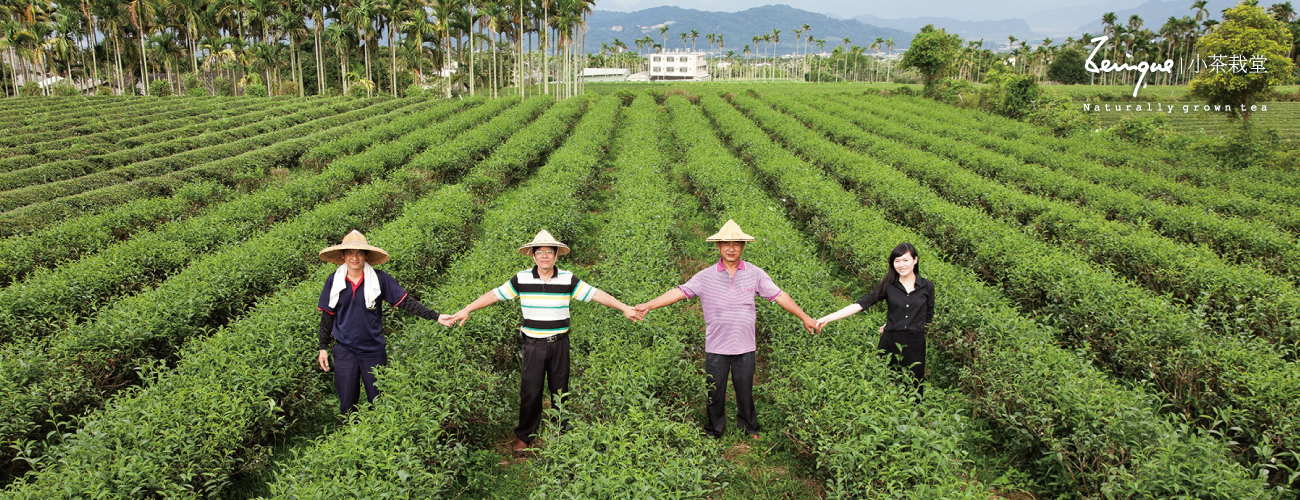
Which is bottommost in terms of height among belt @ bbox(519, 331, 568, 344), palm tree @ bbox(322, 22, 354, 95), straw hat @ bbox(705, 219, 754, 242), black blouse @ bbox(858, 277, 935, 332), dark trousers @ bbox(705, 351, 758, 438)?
dark trousers @ bbox(705, 351, 758, 438)

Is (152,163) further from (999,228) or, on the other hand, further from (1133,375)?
(1133,375)

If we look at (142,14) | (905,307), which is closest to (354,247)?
(905,307)

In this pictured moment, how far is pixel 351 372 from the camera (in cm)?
549

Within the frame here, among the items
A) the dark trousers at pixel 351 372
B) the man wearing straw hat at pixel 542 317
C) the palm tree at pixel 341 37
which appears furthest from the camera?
the palm tree at pixel 341 37

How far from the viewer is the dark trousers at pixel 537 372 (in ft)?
17.7

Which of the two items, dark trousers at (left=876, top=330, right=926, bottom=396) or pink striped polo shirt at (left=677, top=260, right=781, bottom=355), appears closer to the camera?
pink striped polo shirt at (left=677, top=260, right=781, bottom=355)

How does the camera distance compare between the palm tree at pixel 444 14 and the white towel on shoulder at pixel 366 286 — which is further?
the palm tree at pixel 444 14

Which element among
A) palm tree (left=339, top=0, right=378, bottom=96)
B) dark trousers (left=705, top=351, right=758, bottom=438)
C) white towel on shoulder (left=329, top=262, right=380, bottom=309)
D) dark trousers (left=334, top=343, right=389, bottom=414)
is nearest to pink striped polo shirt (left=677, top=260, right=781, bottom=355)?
dark trousers (left=705, top=351, right=758, bottom=438)

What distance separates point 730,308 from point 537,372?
1.73 m

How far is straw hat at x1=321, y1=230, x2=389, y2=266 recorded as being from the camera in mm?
5375

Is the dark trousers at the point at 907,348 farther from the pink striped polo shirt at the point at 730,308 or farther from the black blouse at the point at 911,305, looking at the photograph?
the pink striped polo shirt at the point at 730,308

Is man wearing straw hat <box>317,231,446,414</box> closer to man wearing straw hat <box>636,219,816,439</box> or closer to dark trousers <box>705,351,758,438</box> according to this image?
man wearing straw hat <box>636,219,816,439</box>

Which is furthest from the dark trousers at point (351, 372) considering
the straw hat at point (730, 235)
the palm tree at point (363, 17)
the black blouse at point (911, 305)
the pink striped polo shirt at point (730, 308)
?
the palm tree at point (363, 17)

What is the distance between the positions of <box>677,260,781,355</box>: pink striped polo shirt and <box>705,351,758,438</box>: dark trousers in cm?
10
